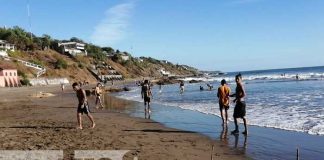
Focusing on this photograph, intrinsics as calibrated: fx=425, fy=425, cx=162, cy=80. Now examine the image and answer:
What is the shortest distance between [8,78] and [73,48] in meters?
76.9

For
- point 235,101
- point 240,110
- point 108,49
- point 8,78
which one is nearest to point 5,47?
point 8,78

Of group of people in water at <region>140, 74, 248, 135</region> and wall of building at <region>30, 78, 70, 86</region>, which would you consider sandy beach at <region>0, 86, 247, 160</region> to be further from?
wall of building at <region>30, 78, 70, 86</region>

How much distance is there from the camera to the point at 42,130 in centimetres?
1481

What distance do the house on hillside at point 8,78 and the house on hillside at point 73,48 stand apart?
59.6m

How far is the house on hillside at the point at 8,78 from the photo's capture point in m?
60.8

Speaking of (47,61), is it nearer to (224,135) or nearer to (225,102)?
(225,102)

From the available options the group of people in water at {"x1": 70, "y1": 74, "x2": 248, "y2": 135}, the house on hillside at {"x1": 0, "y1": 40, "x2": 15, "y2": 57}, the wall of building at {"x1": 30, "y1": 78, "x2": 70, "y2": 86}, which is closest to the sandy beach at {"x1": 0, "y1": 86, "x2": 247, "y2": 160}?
the group of people in water at {"x1": 70, "y1": 74, "x2": 248, "y2": 135}

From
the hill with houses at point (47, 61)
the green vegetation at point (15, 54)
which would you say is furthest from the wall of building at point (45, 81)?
the green vegetation at point (15, 54)

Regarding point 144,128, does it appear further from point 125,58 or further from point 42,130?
point 125,58

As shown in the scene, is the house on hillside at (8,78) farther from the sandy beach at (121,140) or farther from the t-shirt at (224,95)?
the t-shirt at (224,95)

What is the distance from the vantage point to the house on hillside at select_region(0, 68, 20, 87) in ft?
200

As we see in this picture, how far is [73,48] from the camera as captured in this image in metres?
138

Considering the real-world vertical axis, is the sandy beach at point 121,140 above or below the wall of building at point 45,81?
below

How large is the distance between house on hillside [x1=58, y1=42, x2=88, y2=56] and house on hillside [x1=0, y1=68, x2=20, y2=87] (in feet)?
195
